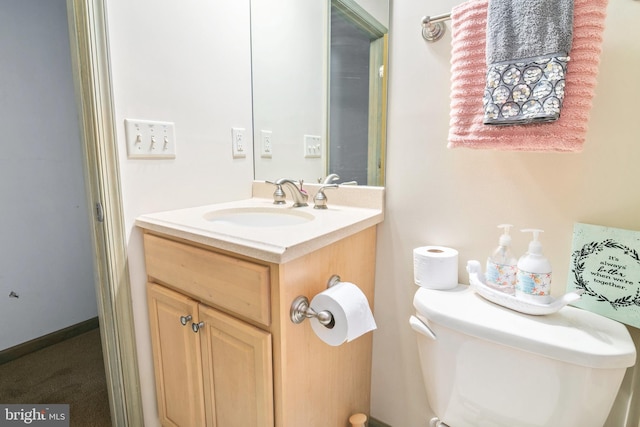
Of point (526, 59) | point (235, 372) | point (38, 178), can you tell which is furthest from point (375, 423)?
point (38, 178)

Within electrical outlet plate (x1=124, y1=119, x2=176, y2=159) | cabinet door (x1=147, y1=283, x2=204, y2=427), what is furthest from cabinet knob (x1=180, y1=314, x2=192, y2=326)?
electrical outlet plate (x1=124, y1=119, x2=176, y2=159)

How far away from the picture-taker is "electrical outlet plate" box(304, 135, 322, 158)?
134cm

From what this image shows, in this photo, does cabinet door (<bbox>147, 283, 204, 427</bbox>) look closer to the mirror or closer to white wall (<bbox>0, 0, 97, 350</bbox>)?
the mirror

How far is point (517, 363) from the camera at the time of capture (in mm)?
688

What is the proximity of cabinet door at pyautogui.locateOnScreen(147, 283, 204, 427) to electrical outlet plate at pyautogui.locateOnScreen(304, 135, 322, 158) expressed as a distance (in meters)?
0.74

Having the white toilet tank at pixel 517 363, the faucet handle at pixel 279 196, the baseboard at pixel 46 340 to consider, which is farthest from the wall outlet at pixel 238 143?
the baseboard at pixel 46 340

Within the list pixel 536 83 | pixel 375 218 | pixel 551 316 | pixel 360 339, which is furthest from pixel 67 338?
pixel 536 83

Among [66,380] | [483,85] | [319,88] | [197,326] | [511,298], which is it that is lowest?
[66,380]

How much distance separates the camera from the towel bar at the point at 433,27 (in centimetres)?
85

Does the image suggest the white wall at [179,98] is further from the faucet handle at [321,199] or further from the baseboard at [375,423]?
the baseboard at [375,423]

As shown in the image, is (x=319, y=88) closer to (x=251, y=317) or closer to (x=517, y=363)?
(x=251, y=317)

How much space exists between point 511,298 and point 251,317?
0.60 metres

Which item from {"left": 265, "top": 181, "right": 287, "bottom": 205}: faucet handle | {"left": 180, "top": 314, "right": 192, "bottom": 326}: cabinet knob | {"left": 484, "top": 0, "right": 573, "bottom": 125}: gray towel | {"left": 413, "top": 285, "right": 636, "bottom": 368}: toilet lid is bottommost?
{"left": 180, "top": 314, "right": 192, "bottom": 326}: cabinet knob

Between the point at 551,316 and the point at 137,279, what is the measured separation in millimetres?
1147
